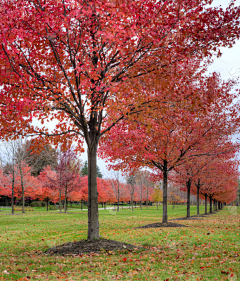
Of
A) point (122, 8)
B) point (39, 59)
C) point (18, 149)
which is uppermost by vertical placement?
point (122, 8)

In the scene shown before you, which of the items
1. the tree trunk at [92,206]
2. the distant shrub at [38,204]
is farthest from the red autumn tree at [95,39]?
the distant shrub at [38,204]

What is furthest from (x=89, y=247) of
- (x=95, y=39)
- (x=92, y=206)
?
(x=95, y=39)

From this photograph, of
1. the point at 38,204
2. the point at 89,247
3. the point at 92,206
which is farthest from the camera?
the point at 38,204

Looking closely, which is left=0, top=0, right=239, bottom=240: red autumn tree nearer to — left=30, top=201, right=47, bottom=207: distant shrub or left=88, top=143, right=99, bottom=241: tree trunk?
left=88, top=143, right=99, bottom=241: tree trunk

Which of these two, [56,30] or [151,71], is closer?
[56,30]

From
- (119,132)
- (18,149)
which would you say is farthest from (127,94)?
(18,149)

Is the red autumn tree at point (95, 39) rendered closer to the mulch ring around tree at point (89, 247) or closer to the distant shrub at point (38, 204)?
the mulch ring around tree at point (89, 247)

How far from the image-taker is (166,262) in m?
5.24

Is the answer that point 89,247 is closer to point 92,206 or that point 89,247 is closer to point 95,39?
point 92,206

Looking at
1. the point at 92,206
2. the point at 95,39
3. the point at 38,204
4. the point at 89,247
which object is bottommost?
the point at 38,204

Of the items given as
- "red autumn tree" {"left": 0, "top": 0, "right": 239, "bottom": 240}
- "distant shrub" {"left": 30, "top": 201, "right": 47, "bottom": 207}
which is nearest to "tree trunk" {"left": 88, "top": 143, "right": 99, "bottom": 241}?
"red autumn tree" {"left": 0, "top": 0, "right": 239, "bottom": 240}

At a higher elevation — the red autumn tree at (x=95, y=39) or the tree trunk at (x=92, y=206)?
the red autumn tree at (x=95, y=39)

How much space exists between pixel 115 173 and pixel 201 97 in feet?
94.7

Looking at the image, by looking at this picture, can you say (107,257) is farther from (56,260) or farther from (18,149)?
(18,149)
